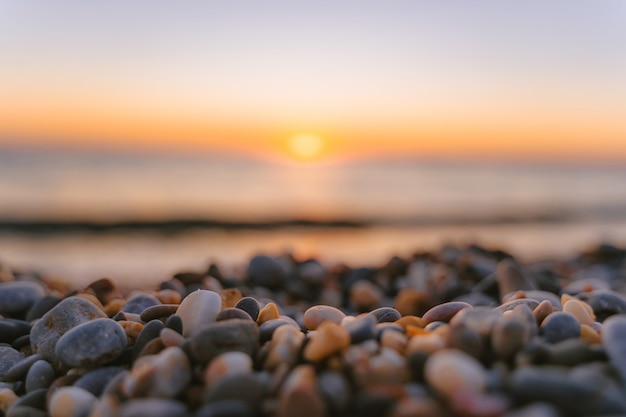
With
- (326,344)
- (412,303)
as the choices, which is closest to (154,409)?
(326,344)

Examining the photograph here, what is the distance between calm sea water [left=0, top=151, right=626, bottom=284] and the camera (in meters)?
7.80

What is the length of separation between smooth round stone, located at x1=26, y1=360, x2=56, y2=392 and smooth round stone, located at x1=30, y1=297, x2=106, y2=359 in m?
0.10

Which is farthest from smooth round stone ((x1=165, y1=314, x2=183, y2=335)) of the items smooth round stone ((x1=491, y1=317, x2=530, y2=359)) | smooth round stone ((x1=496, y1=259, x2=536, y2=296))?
smooth round stone ((x1=496, y1=259, x2=536, y2=296))

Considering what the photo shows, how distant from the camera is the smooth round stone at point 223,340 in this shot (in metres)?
1.34

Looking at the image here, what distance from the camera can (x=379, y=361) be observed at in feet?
4.03

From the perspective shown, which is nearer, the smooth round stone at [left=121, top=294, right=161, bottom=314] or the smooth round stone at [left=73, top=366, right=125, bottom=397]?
the smooth round stone at [left=73, top=366, right=125, bottom=397]

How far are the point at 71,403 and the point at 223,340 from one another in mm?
375

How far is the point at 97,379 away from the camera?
150 centimetres

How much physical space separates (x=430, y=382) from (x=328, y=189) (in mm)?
17402

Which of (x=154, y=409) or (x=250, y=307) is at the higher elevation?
(x=250, y=307)

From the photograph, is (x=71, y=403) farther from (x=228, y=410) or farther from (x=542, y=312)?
(x=542, y=312)

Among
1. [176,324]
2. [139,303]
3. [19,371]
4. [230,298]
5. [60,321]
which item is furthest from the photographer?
[139,303]

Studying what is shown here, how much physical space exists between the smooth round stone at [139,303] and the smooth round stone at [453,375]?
4.26 feet

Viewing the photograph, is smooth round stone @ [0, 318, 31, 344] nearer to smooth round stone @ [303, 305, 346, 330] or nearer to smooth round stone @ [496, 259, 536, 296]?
smooth round stone @ [303, 305, 346, 330]
